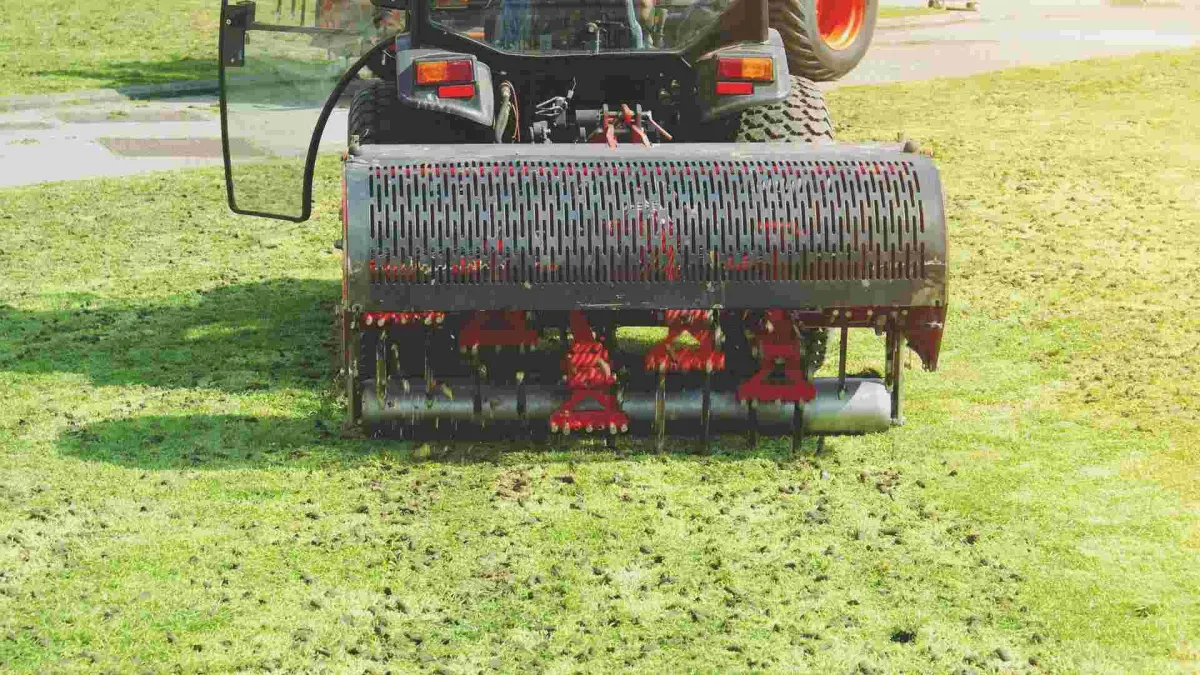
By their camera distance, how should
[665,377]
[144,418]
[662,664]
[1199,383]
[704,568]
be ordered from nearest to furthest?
[662,664]
[704,568]
[665,377]
[144,418]
[1199,383]

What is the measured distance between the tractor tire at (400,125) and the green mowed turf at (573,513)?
0.97 m

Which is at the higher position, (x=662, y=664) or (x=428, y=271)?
(x=428, y=271)

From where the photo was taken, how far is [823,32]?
1591cm

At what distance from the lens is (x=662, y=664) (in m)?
4.70

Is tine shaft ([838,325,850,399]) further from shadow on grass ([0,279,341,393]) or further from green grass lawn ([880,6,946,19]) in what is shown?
green grass lawn ([880,6,946,19])

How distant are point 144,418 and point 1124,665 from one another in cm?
368

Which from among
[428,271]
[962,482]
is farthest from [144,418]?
[962,482]

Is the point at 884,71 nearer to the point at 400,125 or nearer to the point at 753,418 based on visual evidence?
the point at 400,125

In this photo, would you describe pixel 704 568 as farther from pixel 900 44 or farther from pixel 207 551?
pixel 900 44

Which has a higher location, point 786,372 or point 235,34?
point 235,34

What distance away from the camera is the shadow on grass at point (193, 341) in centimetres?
743

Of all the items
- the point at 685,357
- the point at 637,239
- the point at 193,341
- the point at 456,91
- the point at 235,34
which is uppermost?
the point at 235,34

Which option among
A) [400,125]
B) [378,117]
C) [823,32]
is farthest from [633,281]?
[823,32]

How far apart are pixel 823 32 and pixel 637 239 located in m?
10.2
